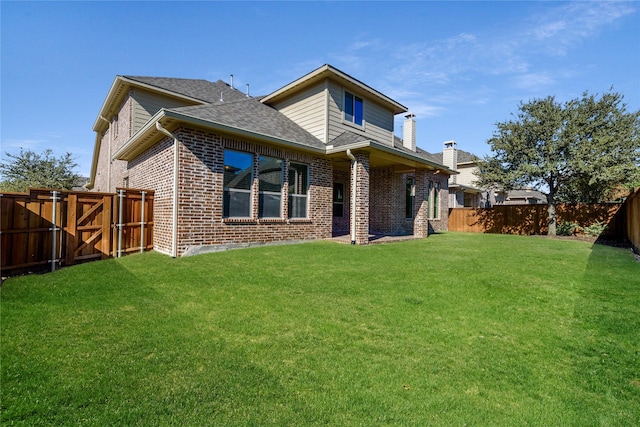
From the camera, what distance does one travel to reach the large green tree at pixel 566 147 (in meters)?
14.8

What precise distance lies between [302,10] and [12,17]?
6.97 meters

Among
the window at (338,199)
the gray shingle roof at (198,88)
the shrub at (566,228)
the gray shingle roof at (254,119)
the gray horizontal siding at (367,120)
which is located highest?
the gray shingle roof at (198,88)

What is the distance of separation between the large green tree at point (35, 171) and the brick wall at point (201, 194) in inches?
807

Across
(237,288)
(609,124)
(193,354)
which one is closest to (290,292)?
(237,288)

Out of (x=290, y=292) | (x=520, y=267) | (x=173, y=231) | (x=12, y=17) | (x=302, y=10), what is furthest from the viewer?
(x=302, y=10)

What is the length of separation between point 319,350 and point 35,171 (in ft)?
101

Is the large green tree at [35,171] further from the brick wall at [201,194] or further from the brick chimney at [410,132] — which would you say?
the brick chimney at [410,132]

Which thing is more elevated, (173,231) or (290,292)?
(173,231)

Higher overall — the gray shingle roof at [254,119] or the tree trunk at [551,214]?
the gray shingle roof at [254,119]

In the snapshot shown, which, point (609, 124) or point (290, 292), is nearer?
point (290, 292)

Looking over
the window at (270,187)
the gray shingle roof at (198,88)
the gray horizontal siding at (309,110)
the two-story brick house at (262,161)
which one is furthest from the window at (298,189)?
the gray shingle roof at (198,88)

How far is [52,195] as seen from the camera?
21.4 feet

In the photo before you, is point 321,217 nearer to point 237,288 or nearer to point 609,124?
point 237,288

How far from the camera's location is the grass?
6.75 feet
